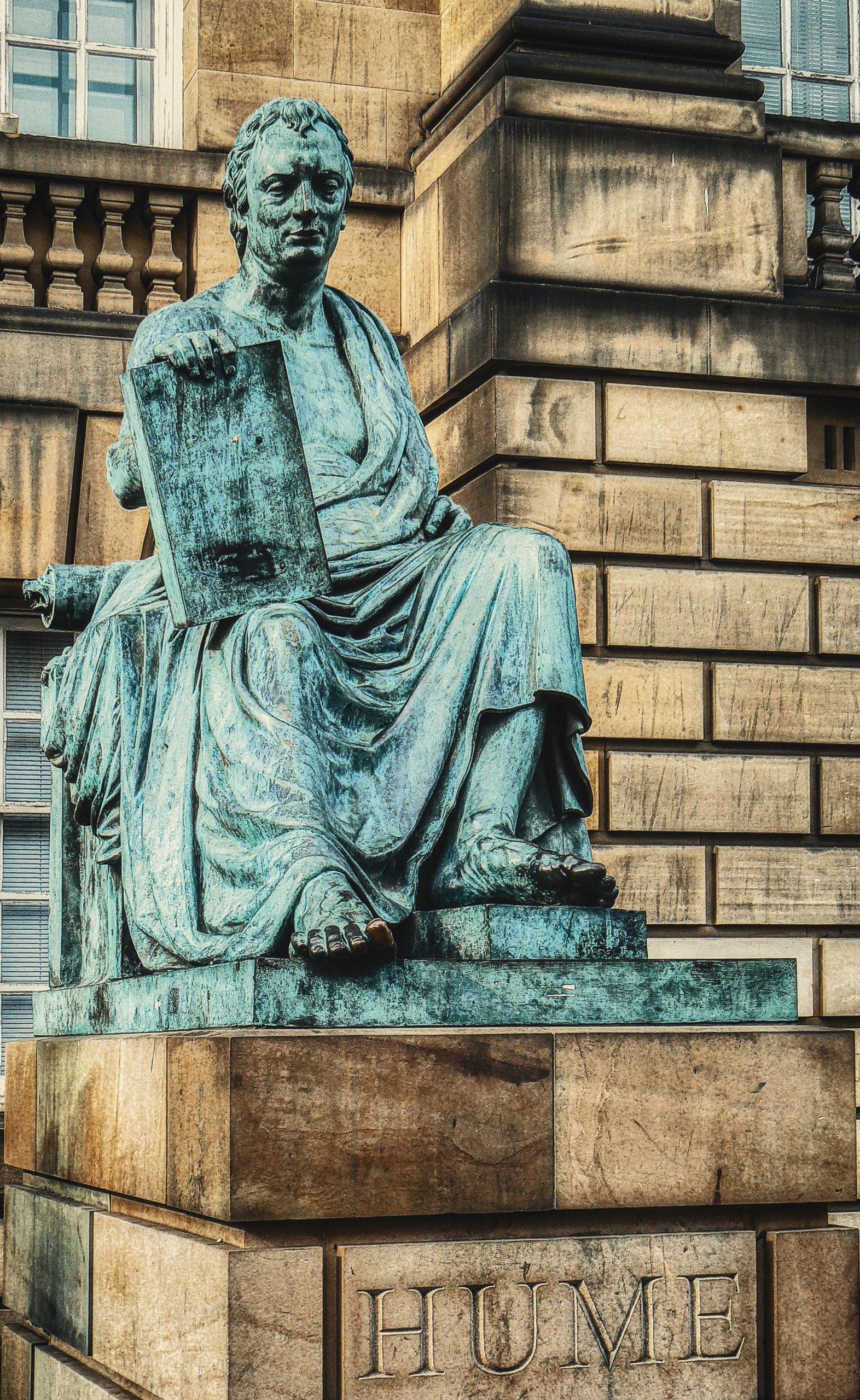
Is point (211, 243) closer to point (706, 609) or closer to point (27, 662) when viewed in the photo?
point (27, 662)

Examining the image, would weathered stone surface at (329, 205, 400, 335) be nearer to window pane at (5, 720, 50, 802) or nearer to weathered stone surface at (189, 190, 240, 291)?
weathered stone surface at (189, 190, 240, 291)

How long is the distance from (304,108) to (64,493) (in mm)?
5329

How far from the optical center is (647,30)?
1092 centimetres

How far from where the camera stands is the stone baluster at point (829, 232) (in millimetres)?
11406

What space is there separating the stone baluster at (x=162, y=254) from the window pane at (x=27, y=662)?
5.98ft

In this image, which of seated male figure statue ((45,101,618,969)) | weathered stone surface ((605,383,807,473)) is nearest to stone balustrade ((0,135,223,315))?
weathered stone surface ((605,383,807,473))

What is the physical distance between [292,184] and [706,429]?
5130 mm

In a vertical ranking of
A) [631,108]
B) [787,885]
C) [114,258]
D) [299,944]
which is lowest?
[299,944]

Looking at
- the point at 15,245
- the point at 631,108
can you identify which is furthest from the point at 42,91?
the point at 631,108

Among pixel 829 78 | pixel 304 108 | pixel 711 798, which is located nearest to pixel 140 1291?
pixel 304 108

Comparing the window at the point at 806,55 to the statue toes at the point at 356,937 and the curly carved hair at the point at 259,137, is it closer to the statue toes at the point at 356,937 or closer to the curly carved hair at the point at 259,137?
the curly carved hair at the point at 259,137

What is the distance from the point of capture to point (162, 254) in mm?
11438

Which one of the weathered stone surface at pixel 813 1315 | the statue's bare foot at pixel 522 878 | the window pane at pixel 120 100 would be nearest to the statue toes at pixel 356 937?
the statue's bare foot at pixel 522 878

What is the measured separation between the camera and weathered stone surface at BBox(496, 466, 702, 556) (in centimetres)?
1038
